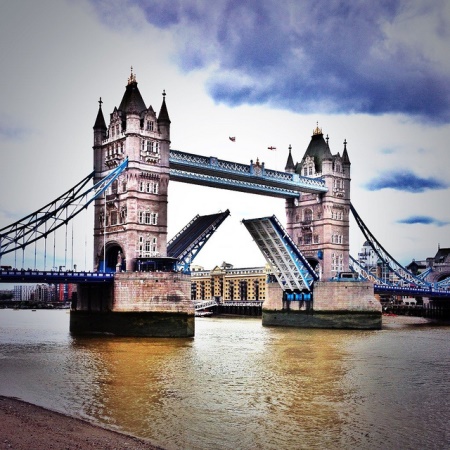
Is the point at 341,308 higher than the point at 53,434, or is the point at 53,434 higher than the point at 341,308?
the point at 341,308

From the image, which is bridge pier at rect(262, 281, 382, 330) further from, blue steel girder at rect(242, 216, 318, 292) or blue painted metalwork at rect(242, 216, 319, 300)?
blue steel girder at rect(242, 216, 318, 292)

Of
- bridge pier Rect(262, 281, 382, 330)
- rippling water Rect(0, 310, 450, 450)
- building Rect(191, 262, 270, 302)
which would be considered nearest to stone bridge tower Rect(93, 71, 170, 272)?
rippling water Rect(0, 310, 450, 450)

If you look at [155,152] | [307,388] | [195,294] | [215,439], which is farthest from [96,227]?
[195,294]

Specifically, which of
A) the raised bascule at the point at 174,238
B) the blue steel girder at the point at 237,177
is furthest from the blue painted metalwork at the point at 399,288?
the blue steel girder at the point at 237,177

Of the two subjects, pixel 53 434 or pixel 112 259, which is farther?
pixel 112 259

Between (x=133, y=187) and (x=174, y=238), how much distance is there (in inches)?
370

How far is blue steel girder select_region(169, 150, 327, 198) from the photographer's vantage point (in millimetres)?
54344

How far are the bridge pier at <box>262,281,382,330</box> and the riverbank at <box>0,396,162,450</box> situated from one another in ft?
148

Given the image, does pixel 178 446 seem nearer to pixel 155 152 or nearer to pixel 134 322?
pixel 134 322

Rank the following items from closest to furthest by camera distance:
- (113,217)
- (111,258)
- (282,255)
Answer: (113,217)
(111,258)
(282,255)

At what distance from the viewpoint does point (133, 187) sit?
4941 centimetres

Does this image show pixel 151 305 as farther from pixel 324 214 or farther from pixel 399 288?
pixel 399 288

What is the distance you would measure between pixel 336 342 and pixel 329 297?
16.4m

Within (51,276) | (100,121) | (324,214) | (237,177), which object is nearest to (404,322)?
(324,214)
